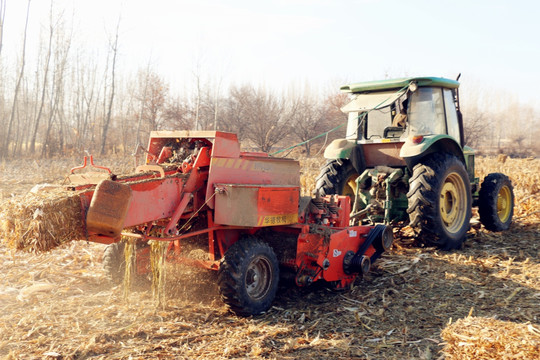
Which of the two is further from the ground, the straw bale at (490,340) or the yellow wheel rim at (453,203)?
the yellow wheel rim at (453,203)

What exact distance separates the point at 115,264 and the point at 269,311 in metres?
1.83

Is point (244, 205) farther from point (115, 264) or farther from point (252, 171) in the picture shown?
point (115, 264)

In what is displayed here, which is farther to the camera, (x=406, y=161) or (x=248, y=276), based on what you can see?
(x=406, y=161)

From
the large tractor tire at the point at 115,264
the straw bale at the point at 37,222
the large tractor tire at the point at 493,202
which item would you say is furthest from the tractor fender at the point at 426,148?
the straw bale at the point at 37,222

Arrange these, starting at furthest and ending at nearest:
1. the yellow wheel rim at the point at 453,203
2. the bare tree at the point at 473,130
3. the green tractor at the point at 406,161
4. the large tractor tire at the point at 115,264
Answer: the bare tree at the point at 473,130
the yellow wheel rim at the point at 453,203
the green tractor at the point at 406,161
the large tractor tire at the point at 115,264

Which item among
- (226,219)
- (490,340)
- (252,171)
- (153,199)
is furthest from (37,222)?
(490,340)

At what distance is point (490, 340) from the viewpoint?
11.4 feet

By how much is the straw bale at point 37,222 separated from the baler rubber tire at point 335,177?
14.6 ft

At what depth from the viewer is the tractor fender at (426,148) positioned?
656 centimetres

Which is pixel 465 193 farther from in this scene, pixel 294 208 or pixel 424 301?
pixel 294 208

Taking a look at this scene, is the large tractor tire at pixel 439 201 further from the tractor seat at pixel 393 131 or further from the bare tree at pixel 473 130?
the bare tree at pixel 473 130

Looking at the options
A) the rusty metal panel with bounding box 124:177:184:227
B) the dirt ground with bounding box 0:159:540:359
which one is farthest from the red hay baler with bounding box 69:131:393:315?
the dirt ground with bounding box 0:159:540:359

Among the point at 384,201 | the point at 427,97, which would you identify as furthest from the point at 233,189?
the point at 427,97

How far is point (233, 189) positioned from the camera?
4.65 metres
